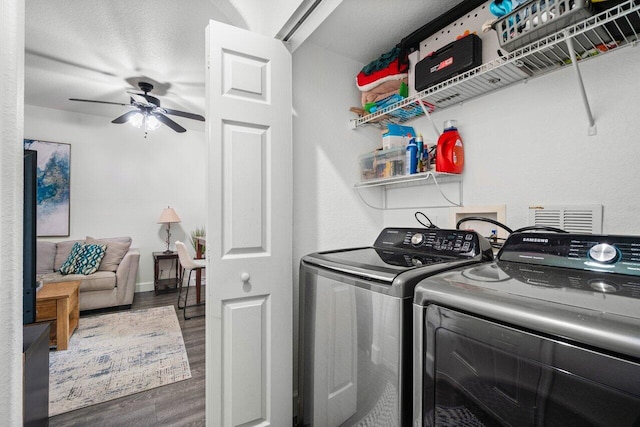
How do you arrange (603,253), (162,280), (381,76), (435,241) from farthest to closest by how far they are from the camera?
1. (162,280)
2. (381,76)
3. (435,241)
4. (603,253)

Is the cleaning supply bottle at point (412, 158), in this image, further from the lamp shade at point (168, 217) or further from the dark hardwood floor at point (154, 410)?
the lamp shade at point (168, 217)

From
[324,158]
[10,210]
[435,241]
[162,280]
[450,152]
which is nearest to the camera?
[10,210]

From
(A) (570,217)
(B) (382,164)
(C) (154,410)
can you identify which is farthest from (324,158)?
(C) (154,410)

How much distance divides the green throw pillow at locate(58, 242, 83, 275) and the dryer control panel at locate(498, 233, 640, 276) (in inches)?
178

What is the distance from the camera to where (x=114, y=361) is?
7.97 feet

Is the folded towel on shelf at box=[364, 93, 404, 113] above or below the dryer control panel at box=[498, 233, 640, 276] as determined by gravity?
above

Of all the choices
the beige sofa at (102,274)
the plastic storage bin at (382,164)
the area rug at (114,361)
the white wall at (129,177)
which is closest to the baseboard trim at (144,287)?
the white wall at (129,177)

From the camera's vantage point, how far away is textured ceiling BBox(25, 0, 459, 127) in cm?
162

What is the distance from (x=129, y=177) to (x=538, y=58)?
5.02 m

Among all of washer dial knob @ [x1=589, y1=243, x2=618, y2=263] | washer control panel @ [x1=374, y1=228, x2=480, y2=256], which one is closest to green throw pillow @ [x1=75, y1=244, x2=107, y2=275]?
washer control panel @ [x1=374, y1=228, x2=480, y2=256]

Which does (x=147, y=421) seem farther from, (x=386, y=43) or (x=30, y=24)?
(x=30, y=24)

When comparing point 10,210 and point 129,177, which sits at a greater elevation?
point 129,177

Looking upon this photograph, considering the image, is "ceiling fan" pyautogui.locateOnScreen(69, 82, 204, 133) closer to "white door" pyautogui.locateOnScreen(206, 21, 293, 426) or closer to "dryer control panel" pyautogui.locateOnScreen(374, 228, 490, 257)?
"white door" pyautogui.locateOnScreen(206, 21, 293, 426)

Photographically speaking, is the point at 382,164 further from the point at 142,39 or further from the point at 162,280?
the point at 162,280
